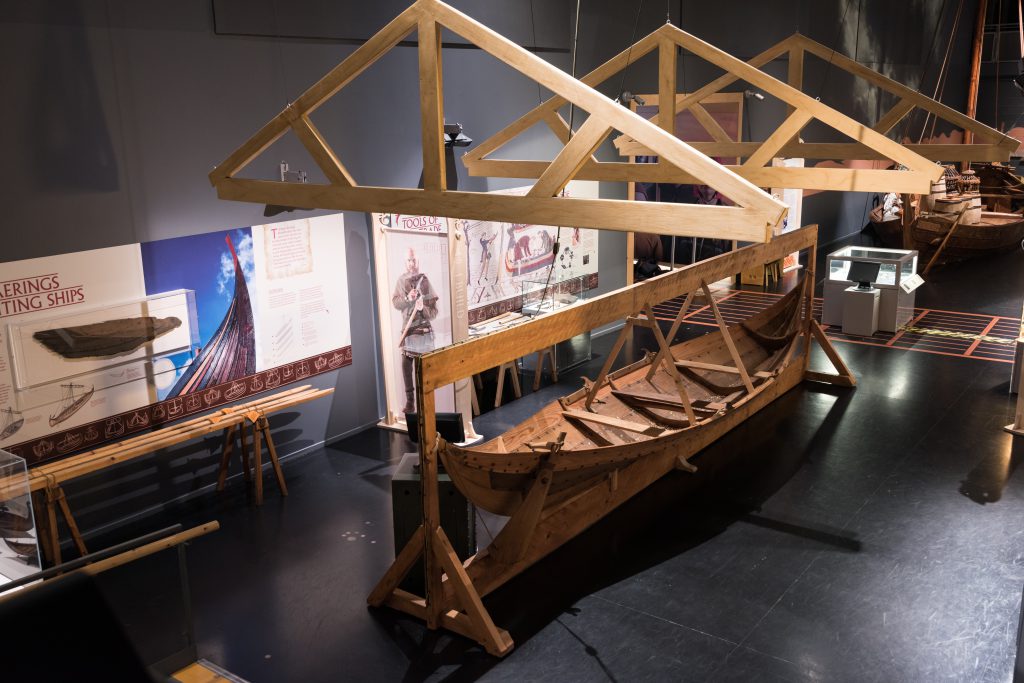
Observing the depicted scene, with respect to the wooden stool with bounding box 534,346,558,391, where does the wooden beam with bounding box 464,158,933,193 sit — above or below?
above

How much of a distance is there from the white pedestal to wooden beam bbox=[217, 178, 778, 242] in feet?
29.5

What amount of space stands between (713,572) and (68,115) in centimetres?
593

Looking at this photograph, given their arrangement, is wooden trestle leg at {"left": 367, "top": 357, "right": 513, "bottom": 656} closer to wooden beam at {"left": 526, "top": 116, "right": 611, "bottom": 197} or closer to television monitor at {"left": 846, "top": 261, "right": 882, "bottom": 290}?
wooden beam at {"left": 526, "top": 116, "right": 611, "bottom": 197}

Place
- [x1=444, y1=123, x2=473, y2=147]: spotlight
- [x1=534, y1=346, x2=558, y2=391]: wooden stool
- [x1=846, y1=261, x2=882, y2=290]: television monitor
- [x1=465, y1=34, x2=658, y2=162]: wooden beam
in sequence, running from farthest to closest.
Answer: [x1=846, y1=261, x2=882, y2=290]: television monitor < [x1=534, y1=346, x2=558, y2=391]: wooden stool < [x1=444, y1=123, x2=473, y2=147]: spotlight < [x1=465, y1=34, x2=658, y2=162]: wooden beam

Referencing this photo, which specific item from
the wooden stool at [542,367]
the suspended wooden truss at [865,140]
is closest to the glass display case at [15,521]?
the suspended wooden truss at [865,140]

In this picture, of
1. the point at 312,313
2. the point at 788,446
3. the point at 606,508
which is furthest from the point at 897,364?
the point at 312,313

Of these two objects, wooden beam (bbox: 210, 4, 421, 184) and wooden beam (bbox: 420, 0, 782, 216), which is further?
wooden beam (bbox: 210, 4, 421, 184)

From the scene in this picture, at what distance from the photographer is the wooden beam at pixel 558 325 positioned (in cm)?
564

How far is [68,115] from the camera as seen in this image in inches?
273

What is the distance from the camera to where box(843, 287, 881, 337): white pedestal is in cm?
1288

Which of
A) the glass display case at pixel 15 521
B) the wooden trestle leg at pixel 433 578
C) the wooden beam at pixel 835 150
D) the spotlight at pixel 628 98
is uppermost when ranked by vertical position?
the spotlight at pixel 628 98

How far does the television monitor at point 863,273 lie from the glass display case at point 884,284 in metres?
0.04

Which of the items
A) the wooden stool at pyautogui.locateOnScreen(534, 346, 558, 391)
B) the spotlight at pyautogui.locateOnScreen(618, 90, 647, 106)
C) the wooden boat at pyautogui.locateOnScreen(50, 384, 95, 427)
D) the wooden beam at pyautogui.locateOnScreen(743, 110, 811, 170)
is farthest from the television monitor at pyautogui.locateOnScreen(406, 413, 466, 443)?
the spotlight at pyautogui.locateOnScreen(618, 90, 647, 106)

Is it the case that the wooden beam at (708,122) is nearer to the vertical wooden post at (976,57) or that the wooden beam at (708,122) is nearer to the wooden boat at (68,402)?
the wooden boat at (68,402)
